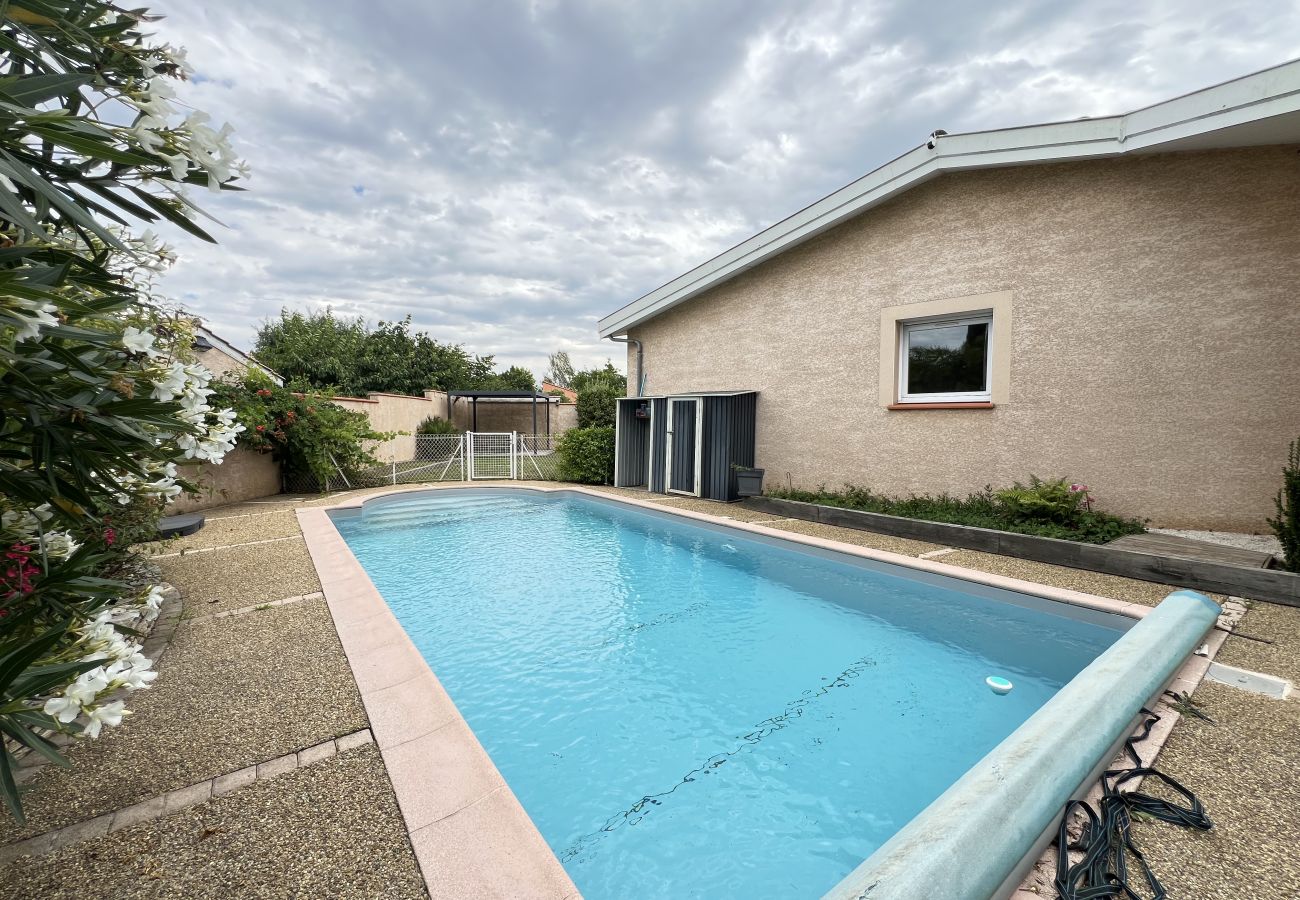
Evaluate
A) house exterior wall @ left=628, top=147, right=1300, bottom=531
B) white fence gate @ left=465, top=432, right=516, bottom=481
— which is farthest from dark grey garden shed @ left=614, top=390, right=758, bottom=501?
white fence gate @ left=465, top=432, right=516, bottom=481

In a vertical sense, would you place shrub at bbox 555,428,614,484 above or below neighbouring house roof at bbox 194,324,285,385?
below

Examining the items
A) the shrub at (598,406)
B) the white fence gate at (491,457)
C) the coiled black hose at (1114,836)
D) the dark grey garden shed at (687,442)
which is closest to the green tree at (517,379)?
the shrub at (598,406)

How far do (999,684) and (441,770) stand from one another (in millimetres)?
3761

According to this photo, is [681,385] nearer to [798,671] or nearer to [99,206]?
[798,671]

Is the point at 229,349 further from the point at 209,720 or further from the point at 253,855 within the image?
the point at 253,855

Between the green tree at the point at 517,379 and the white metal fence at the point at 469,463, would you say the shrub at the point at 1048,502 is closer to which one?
the white metal fence at the point at 469,463

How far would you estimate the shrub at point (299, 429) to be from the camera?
388 inches

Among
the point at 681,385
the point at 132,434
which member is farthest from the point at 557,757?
the point at 681,385

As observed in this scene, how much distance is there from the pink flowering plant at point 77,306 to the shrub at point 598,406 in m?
18.6

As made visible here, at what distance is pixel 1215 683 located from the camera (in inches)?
115

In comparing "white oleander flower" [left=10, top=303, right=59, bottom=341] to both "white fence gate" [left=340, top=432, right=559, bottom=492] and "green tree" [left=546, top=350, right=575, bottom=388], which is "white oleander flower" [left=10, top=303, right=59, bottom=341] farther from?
"green tree" [left=546, top=350, right=575, bottom=388]

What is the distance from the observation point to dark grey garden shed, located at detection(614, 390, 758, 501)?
401 inches

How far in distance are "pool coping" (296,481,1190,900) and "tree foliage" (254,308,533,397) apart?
22.4m

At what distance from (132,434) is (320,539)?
647cm
